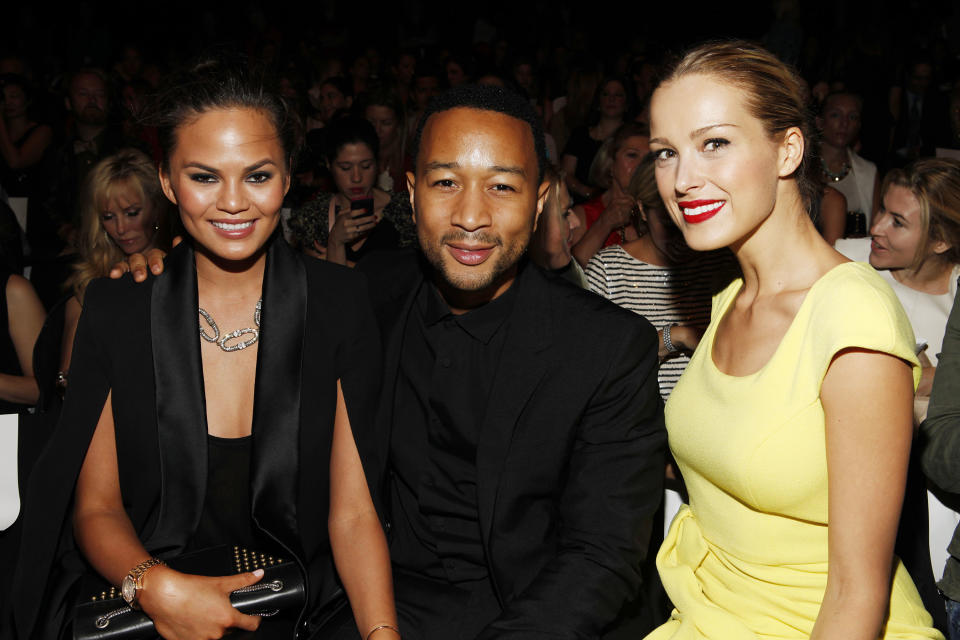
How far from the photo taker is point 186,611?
1.65 metres

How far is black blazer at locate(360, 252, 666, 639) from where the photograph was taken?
1.78 metres

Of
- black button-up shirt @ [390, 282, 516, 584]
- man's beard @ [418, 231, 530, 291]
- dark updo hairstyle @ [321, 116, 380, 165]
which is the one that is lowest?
black button-up shirt @ [390, 282, 516, 584]

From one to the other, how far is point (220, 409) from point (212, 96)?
704mm

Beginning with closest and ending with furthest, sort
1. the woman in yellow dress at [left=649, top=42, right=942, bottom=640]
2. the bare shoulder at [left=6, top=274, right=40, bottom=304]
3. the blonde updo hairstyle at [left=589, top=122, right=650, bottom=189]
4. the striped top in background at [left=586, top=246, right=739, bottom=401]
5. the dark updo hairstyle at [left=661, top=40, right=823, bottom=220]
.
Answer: the woman in yellow dress at [left=649, top=42, right=942, bottom=640] < the dark updo hairstyle at [left=661, top=40, right=823, bottom=220] < the bare shoulder at [left=6, top=274, right=40, bottom=304] < the striped top in background at [left=586, top=246, right=739, bottom=401] < the blonde updo hairstyle at [left=589, top=122, right=650, bottom=189]

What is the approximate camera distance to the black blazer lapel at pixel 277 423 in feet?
6.04

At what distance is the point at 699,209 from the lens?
157 centimetres

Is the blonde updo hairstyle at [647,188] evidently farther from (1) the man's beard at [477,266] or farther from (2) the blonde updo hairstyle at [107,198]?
(2) the blonde updo hairstyle at [107,198]

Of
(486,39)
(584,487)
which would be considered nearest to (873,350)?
(584,487)

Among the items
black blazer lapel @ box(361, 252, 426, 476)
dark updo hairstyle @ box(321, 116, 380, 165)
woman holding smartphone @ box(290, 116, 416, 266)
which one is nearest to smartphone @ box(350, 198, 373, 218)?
woman holding smartphone @ box(290, 116, 416, 266)

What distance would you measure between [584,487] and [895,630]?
65 cm

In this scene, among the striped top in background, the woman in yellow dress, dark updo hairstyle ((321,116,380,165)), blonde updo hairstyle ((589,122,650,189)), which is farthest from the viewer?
dark updo hairstyle ((321,116,380,165))

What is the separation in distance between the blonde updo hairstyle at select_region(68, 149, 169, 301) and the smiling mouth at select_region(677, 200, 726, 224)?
2044 mm

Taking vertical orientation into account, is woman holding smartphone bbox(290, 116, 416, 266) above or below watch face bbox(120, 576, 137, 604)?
above

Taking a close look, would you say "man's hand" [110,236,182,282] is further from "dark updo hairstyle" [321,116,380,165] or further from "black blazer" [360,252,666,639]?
"dark updo hairstyle" [321,116,380,165]
